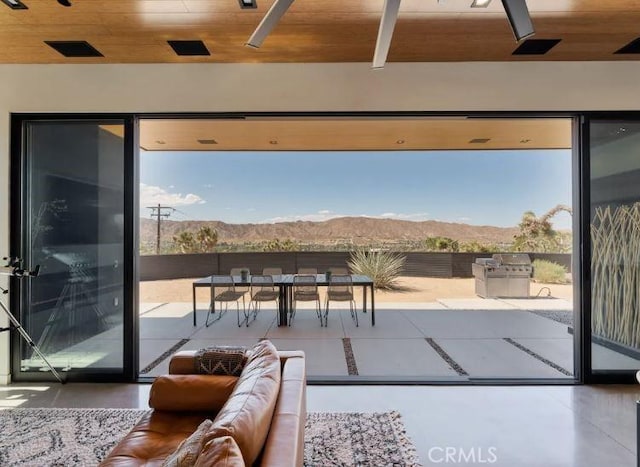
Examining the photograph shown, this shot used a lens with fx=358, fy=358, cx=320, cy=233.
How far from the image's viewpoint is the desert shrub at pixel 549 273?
30.0 feet

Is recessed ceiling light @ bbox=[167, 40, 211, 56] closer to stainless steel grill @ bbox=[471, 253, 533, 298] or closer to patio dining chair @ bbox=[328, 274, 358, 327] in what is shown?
patio dining chair @ bbox=[328, 274, 358, 327]

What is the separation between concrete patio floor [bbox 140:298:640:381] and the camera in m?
3.59

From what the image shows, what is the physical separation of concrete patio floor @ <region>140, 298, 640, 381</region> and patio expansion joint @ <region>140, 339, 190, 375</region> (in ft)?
0.03

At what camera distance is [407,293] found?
8.60 m

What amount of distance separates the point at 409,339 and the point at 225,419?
3.90 meters

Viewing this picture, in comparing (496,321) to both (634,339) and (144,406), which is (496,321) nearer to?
(634,339)

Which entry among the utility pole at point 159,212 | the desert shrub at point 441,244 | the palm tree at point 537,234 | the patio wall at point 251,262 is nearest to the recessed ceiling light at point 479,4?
the patio wall at point 251,262

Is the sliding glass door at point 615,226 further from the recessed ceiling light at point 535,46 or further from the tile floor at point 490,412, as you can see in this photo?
the recessed ceiling light at point 535,46

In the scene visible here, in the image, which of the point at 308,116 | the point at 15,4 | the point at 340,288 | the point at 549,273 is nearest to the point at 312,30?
the point at 308,116

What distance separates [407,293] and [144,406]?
673 centimetres

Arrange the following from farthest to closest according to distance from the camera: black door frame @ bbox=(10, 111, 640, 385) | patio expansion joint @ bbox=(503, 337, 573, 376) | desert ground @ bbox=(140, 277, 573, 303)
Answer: desert ground @ bbox=(140, 277, 573, 303)
patio expansion joint @ bbox=(503, 337, 573, 376)
black door frame @ bbox=(10, 111, 640, 385)

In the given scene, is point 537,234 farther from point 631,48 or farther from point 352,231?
point 631,48

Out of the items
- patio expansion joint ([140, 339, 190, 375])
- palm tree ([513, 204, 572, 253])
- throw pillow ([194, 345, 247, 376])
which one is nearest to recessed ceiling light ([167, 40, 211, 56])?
throw pillow ([194, 345, 247, 376])

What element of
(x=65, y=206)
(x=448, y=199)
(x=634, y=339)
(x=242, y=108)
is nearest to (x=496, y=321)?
(x=634, y=339)
